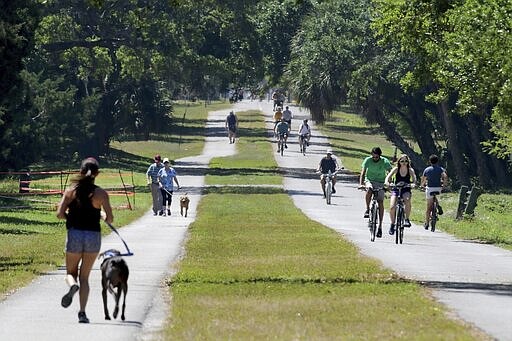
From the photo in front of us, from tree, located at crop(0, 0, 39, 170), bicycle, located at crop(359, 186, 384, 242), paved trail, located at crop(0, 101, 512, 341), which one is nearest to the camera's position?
paved trail, located at crop(0, 101, 512, 341)

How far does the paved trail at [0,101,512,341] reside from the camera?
48.5ft

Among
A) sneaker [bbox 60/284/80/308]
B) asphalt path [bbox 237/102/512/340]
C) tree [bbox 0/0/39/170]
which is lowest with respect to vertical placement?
asphalt path [bbox 237/102/512/340]

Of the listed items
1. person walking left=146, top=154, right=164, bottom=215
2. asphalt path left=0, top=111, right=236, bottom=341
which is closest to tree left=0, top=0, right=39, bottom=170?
person walking left=146, top=154, right=164, bottom=215

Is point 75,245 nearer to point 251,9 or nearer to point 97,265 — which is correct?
point 97,265

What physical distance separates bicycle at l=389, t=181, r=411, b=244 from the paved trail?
0.25 meters

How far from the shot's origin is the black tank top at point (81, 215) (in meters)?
15.4

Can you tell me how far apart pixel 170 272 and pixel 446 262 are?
5010 millimetres

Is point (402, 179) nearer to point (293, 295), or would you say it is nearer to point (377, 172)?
point (377, 172)

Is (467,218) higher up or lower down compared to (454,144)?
lower down

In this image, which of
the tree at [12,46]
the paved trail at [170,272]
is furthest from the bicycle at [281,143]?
the tree at [12,46]

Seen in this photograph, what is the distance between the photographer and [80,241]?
15.3 metres

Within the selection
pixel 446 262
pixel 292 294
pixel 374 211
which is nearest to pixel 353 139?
pixel 374 211

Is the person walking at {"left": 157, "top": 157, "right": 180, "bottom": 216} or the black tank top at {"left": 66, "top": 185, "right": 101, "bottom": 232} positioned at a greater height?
the black tank top at {"left": 66, "top": 185, "right": 101, "bottom": 232}

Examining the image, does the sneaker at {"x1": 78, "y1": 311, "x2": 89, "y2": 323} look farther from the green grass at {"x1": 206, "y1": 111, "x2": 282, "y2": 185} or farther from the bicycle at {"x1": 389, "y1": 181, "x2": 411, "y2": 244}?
the green grass at {"x1": 206, "y1": 111, "x2": 282, "y2": 185}
